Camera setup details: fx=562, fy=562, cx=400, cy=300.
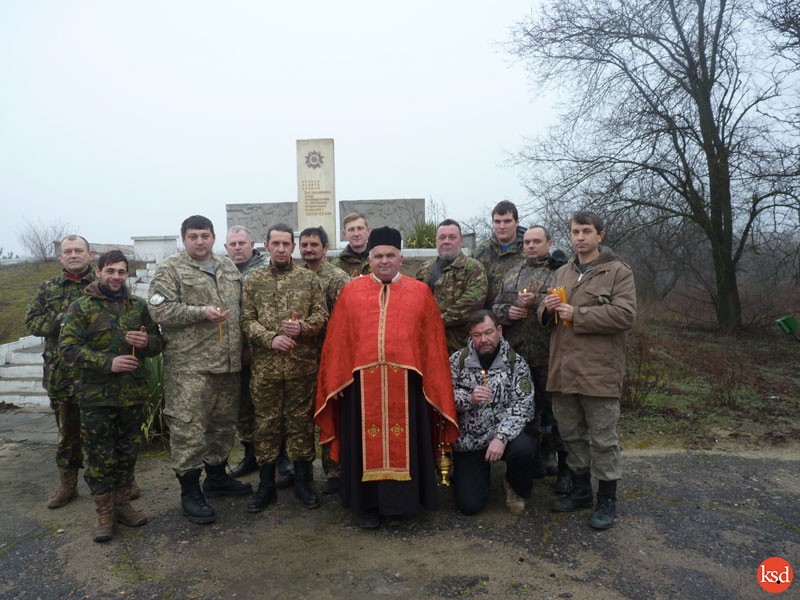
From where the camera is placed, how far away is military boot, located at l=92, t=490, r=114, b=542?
12.1 feet

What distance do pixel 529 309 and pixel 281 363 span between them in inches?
75.6

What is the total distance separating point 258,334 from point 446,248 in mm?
1664

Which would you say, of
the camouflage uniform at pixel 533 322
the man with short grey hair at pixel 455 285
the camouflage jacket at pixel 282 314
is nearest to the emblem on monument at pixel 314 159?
the man with short grey hair at pixel 455 285

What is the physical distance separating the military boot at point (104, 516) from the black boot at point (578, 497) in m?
3.03

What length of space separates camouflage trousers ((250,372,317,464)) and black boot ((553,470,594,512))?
184 centimetres

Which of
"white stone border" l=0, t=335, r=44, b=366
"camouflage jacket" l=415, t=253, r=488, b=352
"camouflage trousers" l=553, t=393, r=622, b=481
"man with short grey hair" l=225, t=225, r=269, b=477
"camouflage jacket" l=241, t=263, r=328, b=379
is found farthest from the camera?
"white stone border" l=0, t=335, r=44, b=366

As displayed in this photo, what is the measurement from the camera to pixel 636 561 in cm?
327

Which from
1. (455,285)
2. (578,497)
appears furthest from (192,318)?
(578,497)

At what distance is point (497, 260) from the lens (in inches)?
192

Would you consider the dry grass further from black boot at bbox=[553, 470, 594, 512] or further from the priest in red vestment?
black boot at bbox=[553, 470, 594, 512]

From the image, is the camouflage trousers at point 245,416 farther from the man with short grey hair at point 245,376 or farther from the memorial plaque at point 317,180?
the memorial plaque at point 317,180

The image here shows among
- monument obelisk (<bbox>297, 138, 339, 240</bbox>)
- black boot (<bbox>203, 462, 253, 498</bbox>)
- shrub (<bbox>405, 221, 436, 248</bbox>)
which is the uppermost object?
monument obelisk (<bbox>297, 138, 339, 240</bbox>)

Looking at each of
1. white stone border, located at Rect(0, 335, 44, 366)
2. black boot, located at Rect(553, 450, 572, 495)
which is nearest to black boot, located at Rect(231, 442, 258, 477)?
black boot, located at Rect(553, 450, 572, 495)

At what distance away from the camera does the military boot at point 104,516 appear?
12.1ft
